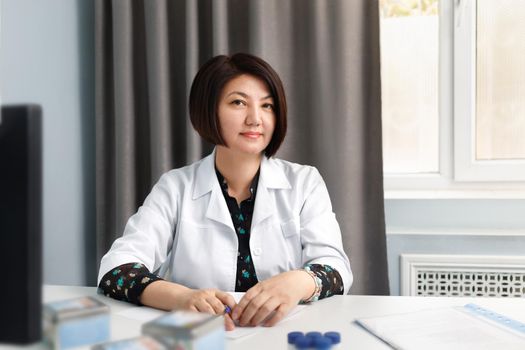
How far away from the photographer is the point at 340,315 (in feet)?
3.90

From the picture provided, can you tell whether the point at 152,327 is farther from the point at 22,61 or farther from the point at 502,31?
the point at 502,31

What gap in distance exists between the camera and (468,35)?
220cm

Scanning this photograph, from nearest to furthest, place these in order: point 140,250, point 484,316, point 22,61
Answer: point 484,316
point 140,250
point 22,61

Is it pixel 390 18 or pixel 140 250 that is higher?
pixel 390 18

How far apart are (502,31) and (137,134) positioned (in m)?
1.45

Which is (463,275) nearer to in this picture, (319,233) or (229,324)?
(319,233)

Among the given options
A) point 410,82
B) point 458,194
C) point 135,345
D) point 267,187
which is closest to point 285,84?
point 410,82

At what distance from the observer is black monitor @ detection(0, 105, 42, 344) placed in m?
0.52

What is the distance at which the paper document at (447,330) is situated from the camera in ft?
3.23

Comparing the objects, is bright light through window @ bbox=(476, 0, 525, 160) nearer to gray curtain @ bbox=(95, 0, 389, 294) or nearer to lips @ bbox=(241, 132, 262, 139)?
gray curtain @ bbox=(95, 0, 389, 294)

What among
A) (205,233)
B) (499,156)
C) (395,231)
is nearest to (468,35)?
(499,156)

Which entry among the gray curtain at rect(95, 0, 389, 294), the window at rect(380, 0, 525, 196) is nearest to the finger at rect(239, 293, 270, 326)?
the gray curtain at rect(95, 0, 389, 294)

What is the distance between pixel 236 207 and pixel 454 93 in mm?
1049

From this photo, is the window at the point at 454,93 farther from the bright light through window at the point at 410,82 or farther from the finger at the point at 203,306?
the finger at the point at 203,306
